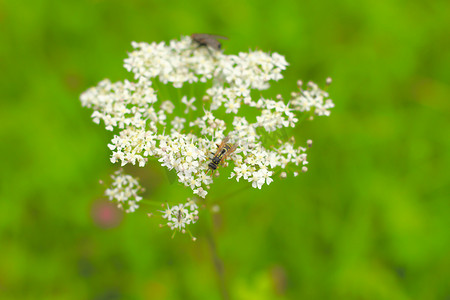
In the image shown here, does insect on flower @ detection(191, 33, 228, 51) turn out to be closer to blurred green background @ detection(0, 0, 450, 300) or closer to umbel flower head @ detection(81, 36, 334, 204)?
umbel flower head @ detection(81, 36, 334, 204)

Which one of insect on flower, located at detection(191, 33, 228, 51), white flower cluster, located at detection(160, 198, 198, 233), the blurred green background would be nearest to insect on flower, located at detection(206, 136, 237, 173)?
white flower cluster, located at detection(160, 198, 198, 233)

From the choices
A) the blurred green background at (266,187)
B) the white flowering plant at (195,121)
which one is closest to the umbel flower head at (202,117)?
the white flowering plant at (195,121)

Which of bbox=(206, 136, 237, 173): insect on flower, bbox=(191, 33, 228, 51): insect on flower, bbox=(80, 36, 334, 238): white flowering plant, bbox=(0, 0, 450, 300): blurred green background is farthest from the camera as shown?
bbox=(0, 0, 450, 300): blurred green background

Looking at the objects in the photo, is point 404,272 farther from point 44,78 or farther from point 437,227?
point 44,78

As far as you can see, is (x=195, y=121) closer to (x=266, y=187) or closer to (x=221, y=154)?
(x=221, y=154)

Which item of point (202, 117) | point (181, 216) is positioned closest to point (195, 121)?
point (202, 117)

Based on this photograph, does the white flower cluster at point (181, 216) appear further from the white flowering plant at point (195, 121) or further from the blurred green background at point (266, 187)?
the blurred green background at point (266, 187)

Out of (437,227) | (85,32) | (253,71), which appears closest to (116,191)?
(253,71)

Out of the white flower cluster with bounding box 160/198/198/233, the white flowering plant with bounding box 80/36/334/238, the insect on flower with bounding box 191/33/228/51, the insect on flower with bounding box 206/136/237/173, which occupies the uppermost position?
the insect on flower with bounding box 191/33/228/51
